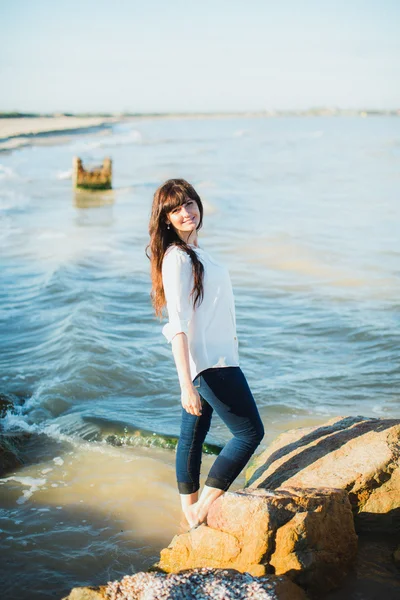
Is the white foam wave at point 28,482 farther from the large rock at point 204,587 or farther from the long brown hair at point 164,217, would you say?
the long brown hair at point 164,217

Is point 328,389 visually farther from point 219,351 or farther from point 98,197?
point 98,197

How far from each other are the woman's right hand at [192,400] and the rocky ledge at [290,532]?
419 millimetres

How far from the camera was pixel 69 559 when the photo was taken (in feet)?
12.6

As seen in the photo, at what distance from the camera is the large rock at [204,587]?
9.20ft

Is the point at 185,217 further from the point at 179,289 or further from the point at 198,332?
the point at 198,332

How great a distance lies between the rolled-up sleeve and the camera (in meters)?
3.27

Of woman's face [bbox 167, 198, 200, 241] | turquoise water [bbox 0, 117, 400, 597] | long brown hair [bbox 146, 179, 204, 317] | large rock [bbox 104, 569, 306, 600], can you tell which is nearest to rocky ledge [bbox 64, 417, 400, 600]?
large rock [bbox 104, 569, 306, 600]

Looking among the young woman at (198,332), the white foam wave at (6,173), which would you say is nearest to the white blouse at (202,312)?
the young woman at (198,332)

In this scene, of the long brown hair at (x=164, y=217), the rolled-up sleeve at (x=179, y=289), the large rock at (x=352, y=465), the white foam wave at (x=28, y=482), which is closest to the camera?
the rolled-up sleeve at (x=179, y=289)

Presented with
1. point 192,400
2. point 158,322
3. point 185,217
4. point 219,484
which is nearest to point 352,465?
point 219,484

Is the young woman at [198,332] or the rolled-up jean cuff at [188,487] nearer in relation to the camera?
the young woman at [198,332]

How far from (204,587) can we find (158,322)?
21.5 feet

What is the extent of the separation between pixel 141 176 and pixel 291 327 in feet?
80.3

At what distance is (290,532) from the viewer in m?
3.08
